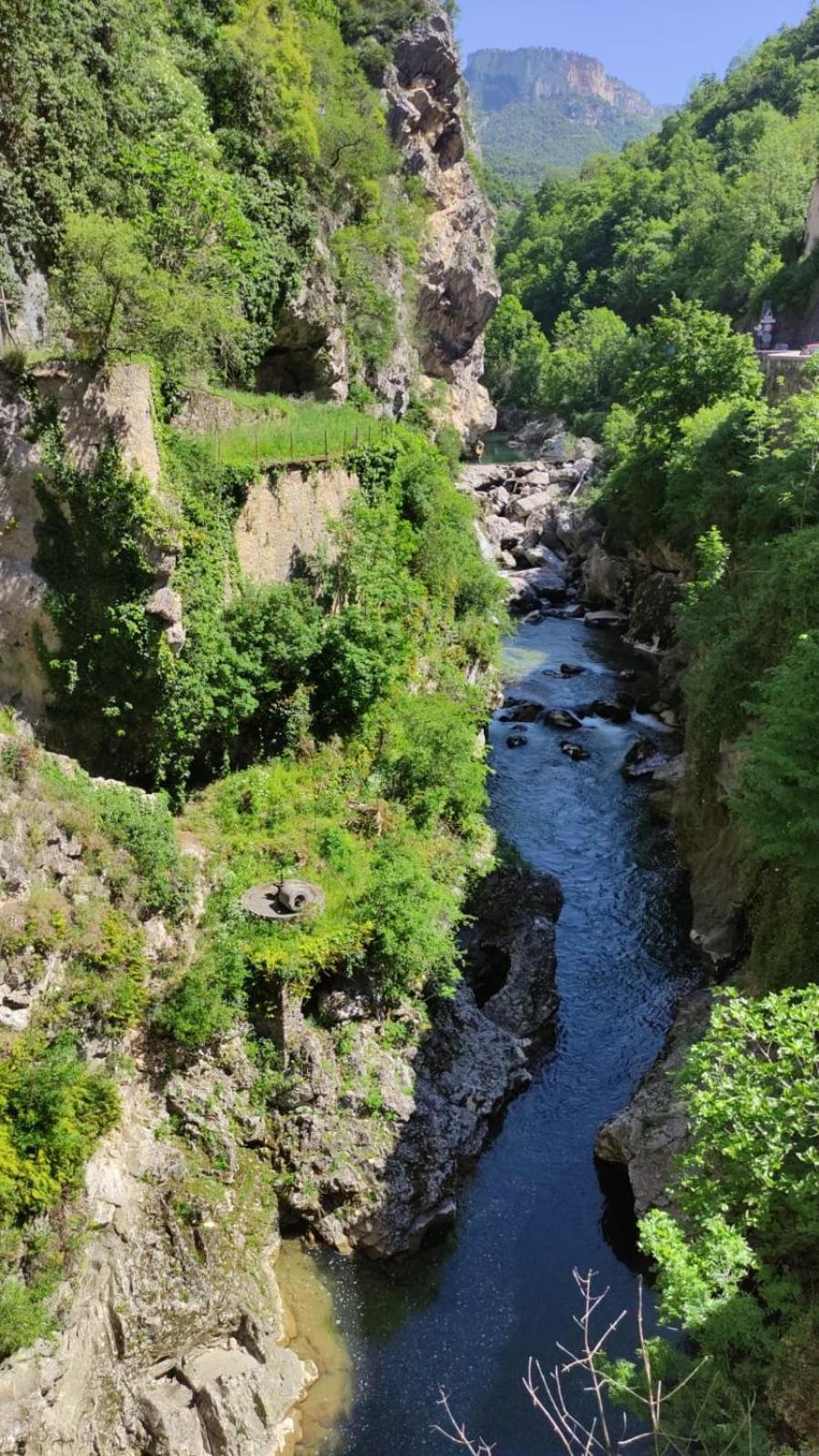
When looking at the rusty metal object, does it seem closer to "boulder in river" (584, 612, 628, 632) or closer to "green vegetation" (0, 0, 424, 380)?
"green vegetation" (0, 0, 424, 380)

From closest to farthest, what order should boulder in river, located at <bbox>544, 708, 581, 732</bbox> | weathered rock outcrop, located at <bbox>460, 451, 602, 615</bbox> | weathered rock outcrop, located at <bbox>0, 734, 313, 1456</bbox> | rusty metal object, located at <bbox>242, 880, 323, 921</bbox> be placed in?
weathered rock outcrop, located at <bbox>0, 734, 313, 1456</bbox>
rusty metal object, located at <bbox>242, 880, 323, 921</bbox>
boulder in river, located at <bbox>544, 708, 581, 732</bbox>
weathered rock outcrop, located at <bbox>460, 451, 602, 615</bbox>

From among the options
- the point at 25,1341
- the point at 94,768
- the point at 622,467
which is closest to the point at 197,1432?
the point at 25,1341

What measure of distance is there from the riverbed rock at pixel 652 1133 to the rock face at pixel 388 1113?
79.5 inches

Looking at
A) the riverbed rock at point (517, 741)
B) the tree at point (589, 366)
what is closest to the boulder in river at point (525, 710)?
the riverbed rock at point (517, 741)

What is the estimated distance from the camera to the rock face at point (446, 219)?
46188 mm

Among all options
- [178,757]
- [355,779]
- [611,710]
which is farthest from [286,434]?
[611,710]

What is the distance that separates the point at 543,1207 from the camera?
46.0ft

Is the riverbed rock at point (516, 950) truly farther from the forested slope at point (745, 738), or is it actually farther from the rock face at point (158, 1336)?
the rock face at point (158, 1336)

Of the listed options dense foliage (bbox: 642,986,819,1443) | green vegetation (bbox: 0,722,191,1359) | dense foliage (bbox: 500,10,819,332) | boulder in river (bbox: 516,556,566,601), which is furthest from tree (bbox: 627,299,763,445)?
dense foliage (bbox: 642,986,819,1443)

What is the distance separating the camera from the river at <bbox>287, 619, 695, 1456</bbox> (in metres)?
11.4

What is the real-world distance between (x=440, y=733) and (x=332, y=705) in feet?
7.67

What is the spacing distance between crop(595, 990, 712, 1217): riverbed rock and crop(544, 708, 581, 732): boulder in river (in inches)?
548

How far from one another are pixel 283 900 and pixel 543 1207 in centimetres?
616

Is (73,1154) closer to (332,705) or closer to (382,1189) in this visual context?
(382,1189)
